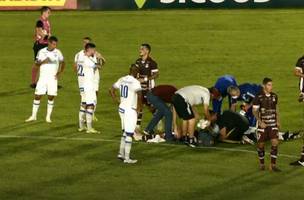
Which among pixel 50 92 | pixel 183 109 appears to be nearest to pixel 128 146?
pixel 183 109

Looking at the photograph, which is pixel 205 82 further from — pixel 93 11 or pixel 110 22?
pixel 93 11

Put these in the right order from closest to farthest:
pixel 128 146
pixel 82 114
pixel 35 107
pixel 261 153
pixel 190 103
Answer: pixel 261 153
pixel 128 146
pixel 190 103
pixel 82 114
pixel 35 107

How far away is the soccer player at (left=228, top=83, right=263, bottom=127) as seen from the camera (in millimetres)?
23734

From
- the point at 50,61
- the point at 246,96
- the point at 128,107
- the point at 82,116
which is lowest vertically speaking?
the point at 82,116

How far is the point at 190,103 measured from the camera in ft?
74.1

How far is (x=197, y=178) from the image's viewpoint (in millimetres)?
19594

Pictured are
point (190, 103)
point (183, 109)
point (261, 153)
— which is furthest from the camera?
point (190, 103)

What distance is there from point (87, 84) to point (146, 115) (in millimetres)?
3715

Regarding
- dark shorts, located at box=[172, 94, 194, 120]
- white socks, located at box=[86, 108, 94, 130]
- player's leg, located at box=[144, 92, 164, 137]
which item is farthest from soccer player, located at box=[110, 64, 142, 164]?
white socks, located at box=[86, 108, 94, 130]

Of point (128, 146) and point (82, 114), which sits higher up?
point (82, 114)

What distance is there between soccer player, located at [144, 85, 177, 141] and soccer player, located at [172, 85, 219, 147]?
0.43m

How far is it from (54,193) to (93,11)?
34446mm

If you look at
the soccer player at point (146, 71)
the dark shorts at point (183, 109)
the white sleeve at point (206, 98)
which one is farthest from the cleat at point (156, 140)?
the white sleeve at point (206, 98)

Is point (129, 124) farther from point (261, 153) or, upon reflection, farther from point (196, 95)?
point (261, 153)
